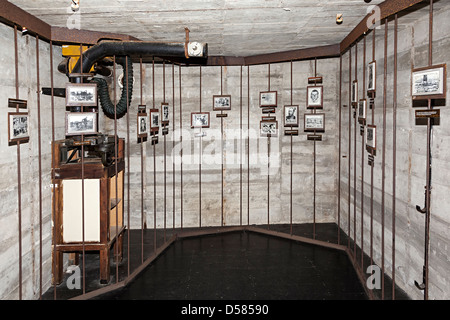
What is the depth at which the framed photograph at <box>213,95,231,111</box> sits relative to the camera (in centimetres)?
655

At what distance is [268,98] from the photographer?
6.39 metres

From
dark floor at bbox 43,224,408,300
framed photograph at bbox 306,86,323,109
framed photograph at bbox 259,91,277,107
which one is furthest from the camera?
framed photograph at bbox 259,91,277,107

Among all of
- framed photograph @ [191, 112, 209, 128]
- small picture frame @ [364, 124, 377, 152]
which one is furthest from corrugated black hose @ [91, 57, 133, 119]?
small picture frame @ [364, 124, 377, 152]

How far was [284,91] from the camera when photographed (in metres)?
6.70

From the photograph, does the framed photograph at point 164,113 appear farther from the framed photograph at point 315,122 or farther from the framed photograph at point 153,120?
the framed photograph at point 315,122

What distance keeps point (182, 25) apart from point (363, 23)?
77.5 inches

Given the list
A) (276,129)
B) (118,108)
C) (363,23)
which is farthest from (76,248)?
(363,23)

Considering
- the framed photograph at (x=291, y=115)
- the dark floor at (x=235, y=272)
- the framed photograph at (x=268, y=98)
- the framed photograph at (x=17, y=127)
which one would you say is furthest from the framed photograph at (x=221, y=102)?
the framed photograph at (x=17, y=127)

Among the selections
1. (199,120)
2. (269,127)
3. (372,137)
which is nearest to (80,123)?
(199,120)

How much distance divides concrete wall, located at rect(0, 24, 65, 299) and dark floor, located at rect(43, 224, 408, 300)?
42 cm

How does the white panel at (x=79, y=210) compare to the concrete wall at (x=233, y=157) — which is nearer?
the white panel at (x=79, y=210)

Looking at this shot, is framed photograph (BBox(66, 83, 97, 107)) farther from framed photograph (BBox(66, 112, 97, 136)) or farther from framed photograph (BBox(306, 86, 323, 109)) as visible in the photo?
framed photograph (BBox(306, 86, 323, 109))

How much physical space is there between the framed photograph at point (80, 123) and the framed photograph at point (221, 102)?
9.48ft

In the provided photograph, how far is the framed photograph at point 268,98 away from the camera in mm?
6330
